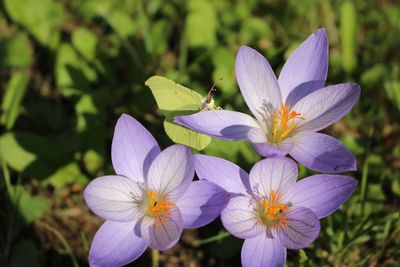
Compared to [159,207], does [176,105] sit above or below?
above

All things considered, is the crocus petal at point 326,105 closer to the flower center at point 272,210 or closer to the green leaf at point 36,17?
the flower center at point 272,210

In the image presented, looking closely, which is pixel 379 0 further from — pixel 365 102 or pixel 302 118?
pixel 302 118

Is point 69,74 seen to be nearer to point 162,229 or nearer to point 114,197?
point 114,197

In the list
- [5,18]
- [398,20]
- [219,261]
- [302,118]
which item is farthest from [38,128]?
[398,20]

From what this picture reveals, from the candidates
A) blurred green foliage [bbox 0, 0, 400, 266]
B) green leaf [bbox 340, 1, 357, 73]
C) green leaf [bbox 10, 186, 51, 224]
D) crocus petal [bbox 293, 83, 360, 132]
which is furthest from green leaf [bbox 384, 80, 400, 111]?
green leaf [bbox 10, 186, 51, 224]

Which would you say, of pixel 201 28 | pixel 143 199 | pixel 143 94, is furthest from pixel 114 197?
pixel 201 28

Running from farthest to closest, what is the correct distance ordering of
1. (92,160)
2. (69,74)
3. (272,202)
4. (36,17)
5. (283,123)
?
(36,17)
(69,74)
(92,160)
(283,123)
(272,202)

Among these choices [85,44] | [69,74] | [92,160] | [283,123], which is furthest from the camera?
[85,44]

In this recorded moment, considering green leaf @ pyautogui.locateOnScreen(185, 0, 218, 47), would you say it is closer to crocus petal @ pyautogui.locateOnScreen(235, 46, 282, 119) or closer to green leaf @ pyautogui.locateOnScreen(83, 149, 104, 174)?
green leaf @ pyautogui.locateOnScreen(83, 149, 104, 174)
